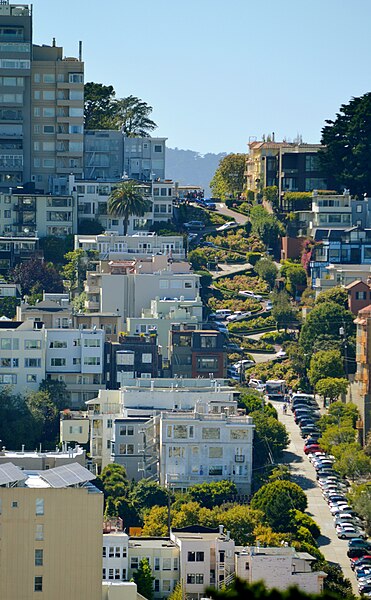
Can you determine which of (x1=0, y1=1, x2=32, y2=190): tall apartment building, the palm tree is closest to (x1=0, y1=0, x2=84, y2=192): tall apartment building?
(x1=0, y1=1, x2=32, y2=190): tall apartment building

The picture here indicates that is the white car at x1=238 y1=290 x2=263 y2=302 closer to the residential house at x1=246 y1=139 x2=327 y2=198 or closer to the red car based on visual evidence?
the residential house at x1=246 y1=139 x2=327 y2=198

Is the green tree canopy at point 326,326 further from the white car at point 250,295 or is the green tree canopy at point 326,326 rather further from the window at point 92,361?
the window at point 92,361

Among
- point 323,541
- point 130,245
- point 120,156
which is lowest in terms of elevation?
point 323,541

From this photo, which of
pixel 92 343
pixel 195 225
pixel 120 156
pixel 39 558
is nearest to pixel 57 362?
pixel 92 343

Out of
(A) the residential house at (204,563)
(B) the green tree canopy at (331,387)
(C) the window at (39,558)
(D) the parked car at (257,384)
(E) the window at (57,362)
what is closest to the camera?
(C) the window at (39,558)

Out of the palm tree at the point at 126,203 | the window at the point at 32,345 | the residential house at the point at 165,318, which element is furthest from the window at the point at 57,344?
the palm tree at the point at 126,203

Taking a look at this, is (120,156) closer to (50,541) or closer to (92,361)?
(92,361)
